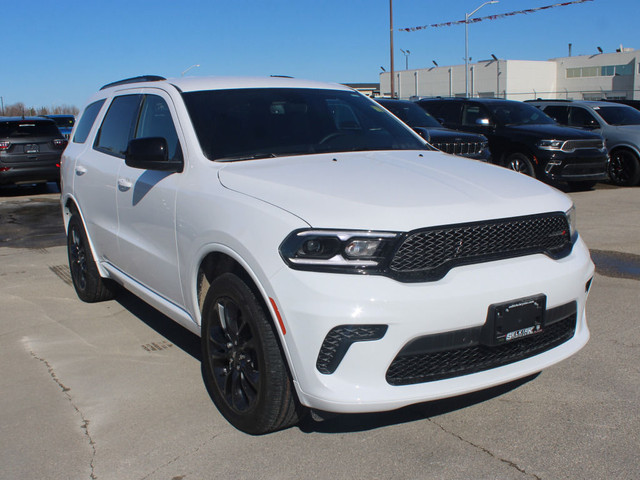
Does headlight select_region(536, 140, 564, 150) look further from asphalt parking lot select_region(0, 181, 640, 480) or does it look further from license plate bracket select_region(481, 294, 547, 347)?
license plate bracket select_region(481, 294, 547, 347)

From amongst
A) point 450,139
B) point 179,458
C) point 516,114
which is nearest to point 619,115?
point 516,114

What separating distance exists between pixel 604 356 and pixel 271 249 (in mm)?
2547

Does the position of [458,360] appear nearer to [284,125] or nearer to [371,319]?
[371,319]

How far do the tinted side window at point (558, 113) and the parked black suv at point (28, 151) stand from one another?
10.8m

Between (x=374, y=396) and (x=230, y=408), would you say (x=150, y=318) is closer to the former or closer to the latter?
(x=230, y=408)

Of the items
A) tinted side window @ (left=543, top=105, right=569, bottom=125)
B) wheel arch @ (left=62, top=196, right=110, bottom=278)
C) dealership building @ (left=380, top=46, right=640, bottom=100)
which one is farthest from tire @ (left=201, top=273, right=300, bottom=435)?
dealership building @ (left=380, top=46, right=640, bottom=100)

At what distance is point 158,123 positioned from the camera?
446 cm

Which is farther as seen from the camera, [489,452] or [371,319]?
[489,452]

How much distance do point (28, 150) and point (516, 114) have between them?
1019 centimetres

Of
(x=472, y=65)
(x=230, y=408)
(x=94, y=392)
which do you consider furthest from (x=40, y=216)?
(x=472, y=65)

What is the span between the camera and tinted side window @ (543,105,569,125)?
1515 cm

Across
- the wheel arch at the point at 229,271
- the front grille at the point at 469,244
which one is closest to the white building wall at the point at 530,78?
the front grille at the point at 469,244

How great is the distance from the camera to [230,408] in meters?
3.48

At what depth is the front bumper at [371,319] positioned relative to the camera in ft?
9.24
